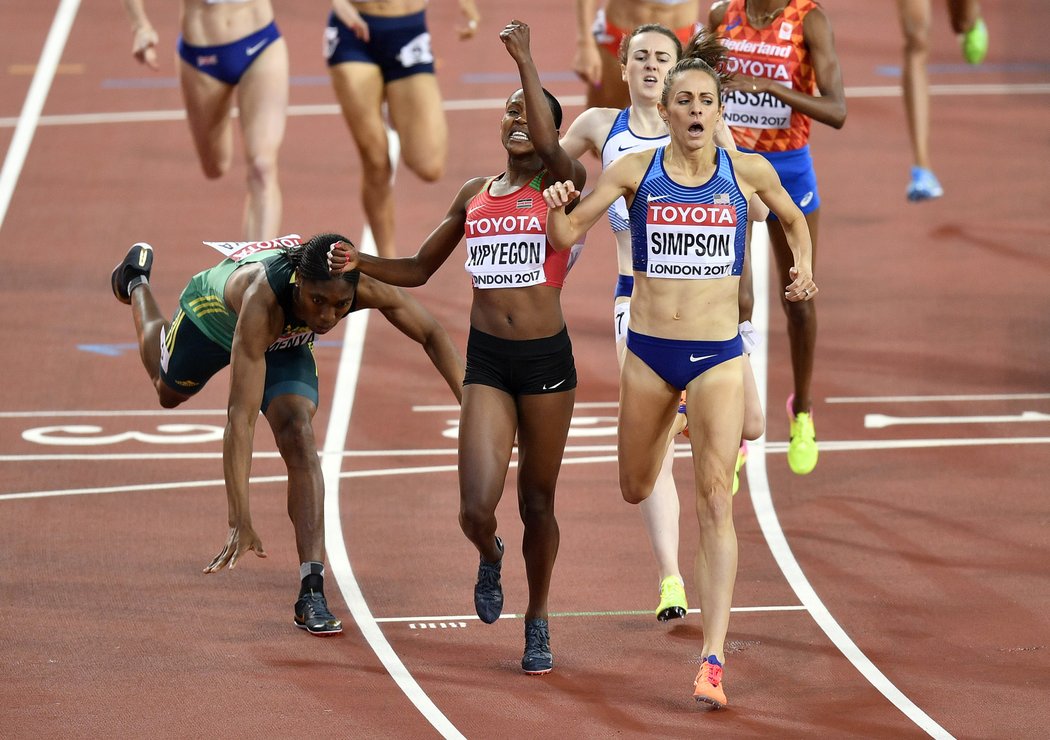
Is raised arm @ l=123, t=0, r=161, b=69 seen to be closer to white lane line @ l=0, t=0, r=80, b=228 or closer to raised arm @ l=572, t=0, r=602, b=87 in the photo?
raised arm @ l=572, t=0, r=602, b=87

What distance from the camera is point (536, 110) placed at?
25.7 ft

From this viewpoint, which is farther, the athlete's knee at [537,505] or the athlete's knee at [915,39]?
the athlete's knee at [915,39]

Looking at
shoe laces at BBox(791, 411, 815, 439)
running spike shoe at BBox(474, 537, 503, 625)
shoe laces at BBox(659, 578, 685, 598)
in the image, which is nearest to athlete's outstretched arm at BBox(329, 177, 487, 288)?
running spike shoe at BBox(474, 537, 503, 625)

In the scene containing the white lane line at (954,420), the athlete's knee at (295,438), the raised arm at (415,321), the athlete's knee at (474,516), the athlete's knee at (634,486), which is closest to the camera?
the athlete's knee at (474,516)

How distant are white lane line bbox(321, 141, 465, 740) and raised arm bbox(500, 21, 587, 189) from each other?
2312mm

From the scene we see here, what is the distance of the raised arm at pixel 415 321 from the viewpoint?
342 inches

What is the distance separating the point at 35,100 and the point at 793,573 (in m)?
11.2

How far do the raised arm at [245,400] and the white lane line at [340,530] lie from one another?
2.66 ft

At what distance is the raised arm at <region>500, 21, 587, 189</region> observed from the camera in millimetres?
7781

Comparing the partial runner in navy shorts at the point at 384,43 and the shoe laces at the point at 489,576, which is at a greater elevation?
the partial runner in navy shorts at the point at 384,43

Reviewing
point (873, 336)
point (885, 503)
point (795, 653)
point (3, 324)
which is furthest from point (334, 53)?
point (795, 653)

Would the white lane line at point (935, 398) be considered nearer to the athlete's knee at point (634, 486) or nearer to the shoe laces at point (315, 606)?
the athlete's knee at point (634, 486)

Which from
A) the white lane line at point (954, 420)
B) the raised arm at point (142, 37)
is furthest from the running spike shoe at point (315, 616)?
the raised arm at point (142, 37)

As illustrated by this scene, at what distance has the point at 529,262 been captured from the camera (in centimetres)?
815
